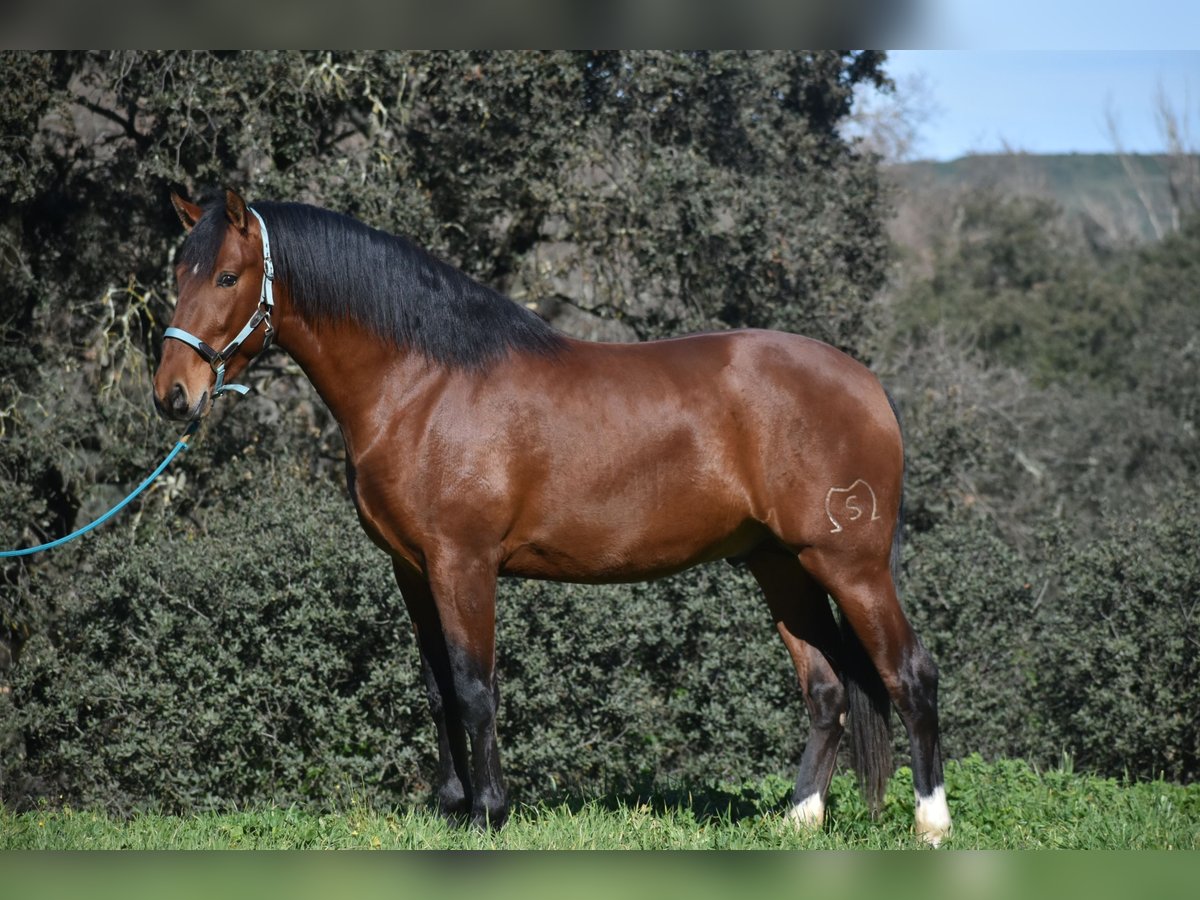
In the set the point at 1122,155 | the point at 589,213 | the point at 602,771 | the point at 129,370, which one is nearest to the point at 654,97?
the point at 589,213

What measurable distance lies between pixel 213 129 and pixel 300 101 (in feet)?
2.28

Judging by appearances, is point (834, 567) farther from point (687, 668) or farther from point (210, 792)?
point (210, 792)

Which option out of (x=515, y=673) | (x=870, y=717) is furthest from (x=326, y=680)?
(x=870, y=717)

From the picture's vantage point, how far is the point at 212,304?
4348 millimetres

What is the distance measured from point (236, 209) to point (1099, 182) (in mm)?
41212

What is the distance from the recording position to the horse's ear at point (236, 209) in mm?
4289

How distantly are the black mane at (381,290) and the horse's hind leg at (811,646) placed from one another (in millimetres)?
1454

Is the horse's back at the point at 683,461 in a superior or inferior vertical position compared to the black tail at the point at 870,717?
superior

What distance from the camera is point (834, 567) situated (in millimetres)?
4605

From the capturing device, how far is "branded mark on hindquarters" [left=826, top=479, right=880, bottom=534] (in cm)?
459

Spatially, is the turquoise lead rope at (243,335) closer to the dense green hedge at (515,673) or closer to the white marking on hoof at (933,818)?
the dense green hedge at (515,673)

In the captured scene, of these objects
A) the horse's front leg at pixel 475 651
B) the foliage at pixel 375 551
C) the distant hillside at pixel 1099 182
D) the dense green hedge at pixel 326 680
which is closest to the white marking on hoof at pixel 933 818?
the foliage at pixel 375 551

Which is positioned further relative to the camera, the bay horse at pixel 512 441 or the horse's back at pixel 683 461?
the horse's back at pixel 683 461

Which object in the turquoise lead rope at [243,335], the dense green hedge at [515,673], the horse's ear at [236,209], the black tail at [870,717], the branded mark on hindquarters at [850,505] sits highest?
the horse's ear at [236,209]
